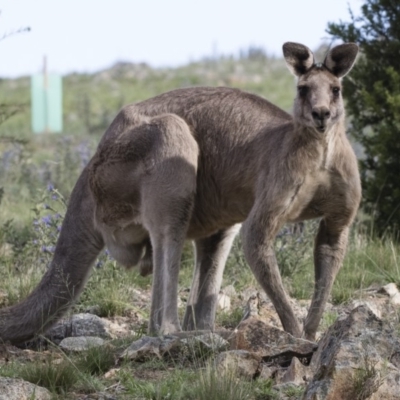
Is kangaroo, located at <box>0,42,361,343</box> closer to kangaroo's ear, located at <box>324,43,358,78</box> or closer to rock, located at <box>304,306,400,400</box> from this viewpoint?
kangaroo's ear, located at <box>324,43,358,78</box>

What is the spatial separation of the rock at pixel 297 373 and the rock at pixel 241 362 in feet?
0.53

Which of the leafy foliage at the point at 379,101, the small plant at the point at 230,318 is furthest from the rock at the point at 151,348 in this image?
the leafy foliage at the point at 379,101

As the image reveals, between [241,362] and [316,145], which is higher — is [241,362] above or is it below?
below

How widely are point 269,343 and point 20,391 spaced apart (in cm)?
149

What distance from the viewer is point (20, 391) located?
445 cm

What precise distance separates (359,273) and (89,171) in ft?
8.06

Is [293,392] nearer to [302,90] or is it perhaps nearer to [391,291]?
[302,90]

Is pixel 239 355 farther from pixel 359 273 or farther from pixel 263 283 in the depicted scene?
pixel 359 273

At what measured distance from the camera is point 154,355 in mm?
5336

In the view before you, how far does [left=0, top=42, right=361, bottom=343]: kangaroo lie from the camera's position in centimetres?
602

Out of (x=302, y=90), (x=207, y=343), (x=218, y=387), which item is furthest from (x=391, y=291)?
(x=218, y=387)

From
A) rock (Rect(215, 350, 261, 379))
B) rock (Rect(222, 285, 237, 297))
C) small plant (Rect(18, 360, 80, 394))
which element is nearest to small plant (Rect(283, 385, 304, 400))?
rock (Rect(215, 350, 261, 379))

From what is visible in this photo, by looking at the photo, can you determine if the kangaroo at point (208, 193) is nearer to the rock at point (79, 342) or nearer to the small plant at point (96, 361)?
the rock at point (79, 342)

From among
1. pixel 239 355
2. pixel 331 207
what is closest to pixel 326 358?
pixel 239 355
